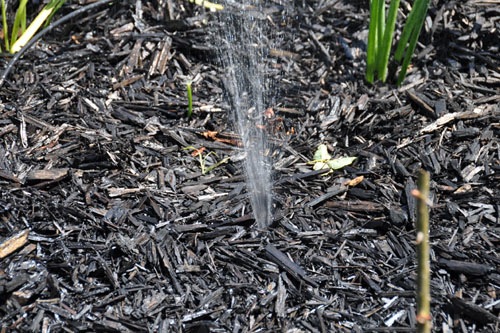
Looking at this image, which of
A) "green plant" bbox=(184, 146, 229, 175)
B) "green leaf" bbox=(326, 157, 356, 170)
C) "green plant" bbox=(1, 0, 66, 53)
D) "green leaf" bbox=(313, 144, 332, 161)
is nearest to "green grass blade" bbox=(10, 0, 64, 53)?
"green plant" bbox=(1, 0, 66, 53)

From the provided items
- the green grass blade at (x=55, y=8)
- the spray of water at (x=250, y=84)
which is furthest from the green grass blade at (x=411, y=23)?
the green grass blade at (x=55, y=8)

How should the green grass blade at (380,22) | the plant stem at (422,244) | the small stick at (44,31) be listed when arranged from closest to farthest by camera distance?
the plant stem at (422,244)
the green grass blade at (380,22)
the small stick at (44,31)

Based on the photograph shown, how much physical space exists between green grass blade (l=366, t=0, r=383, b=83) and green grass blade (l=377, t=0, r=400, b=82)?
0.03m

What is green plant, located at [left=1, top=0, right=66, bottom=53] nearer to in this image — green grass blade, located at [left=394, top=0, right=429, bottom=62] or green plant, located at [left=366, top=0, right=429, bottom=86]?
green plant, located at [left=366, top=0, right=429, bottom=86]

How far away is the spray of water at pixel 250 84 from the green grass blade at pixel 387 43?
1.99 feet

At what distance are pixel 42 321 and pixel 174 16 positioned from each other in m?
2.08

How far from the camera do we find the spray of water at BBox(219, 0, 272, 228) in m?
2.88

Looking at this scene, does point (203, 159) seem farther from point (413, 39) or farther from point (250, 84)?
point (413, 39)

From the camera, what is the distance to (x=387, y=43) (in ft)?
10.8

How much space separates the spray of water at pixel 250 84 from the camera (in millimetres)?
2875

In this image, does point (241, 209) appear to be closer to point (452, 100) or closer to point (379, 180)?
point (379, 180)

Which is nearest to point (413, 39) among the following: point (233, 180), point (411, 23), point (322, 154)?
point (411, 23)

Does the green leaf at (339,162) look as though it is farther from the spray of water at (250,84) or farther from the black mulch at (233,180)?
the spray of water at (250,84)

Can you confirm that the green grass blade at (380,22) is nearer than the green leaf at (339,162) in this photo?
No
